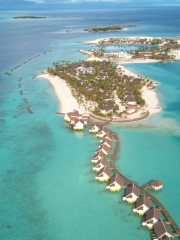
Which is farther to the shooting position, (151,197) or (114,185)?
(114,185)

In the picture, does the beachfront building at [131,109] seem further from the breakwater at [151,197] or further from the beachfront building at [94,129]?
the breakwater at [151,197]

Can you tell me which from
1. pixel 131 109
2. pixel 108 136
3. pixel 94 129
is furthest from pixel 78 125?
pixel 131 109

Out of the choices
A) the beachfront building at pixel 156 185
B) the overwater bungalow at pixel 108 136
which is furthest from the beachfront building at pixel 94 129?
the beachfront building at pixel 156 185

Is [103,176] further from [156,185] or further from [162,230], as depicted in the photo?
[162,230]

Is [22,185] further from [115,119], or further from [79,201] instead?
[115,119]

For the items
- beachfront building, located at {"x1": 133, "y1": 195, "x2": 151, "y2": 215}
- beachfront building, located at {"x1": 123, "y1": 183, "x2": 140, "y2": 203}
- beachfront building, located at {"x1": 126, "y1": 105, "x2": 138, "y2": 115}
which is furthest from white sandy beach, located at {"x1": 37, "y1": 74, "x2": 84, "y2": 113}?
beachfront building, located at {"x1": 133, "y1": 195, "x2": 151, "y2": 215}
